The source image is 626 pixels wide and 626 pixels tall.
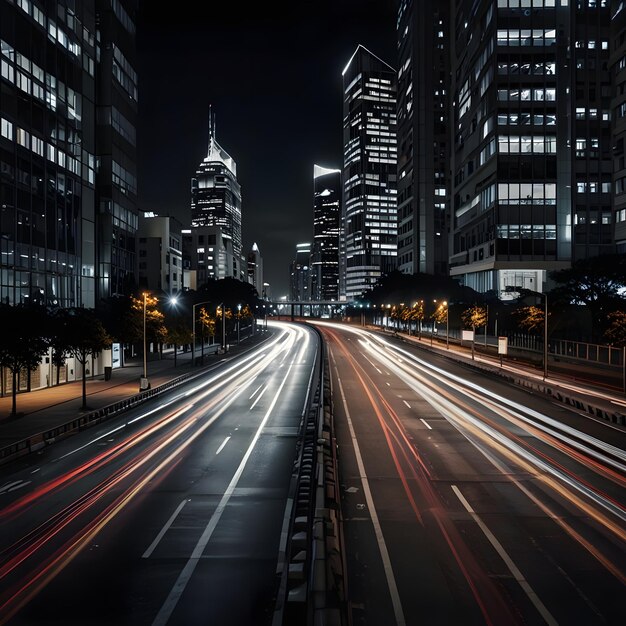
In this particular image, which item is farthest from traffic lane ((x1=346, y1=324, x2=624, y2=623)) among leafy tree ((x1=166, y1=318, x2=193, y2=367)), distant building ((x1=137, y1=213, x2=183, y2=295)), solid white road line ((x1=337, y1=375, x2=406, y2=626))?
distant building ((x1=137, y1=213, x2=183, y2=295))

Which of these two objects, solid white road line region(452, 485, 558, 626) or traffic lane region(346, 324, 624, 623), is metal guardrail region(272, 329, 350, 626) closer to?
solid white road line region(452, 485, 558, 626)

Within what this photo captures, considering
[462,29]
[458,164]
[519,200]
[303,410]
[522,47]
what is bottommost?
[303,410]

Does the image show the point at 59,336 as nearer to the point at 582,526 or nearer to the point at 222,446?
the point at 222,446

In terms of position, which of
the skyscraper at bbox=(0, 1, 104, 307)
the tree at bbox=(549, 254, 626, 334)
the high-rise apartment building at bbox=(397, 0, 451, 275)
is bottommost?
the tree at bbox=(549, 254, 626, 334)

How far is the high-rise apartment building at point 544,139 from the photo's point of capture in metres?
98.1

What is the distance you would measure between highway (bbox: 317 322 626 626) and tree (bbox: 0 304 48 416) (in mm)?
17893

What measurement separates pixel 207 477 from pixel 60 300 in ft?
117

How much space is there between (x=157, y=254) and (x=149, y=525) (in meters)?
113

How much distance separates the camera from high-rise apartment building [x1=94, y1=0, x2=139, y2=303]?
201 ft

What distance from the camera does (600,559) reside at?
38.8 ft

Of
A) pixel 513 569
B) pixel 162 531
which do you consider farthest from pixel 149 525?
pixel 513 569

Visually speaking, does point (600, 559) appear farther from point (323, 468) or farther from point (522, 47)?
point (522, 47)

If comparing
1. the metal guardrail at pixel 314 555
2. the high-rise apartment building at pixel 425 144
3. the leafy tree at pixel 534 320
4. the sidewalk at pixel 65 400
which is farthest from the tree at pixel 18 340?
the high-rise apartment building at pixel 425 144

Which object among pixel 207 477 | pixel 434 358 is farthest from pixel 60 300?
pixel 434 358
